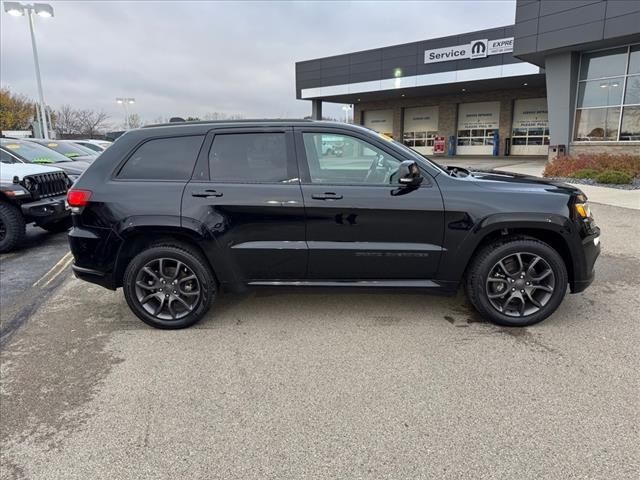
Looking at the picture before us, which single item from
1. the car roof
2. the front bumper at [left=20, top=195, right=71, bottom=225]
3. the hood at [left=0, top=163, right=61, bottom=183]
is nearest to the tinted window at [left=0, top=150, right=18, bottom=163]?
the hood at [left=0, top=163, right=61, bottom=183]

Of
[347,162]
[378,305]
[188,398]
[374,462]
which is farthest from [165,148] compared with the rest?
[374,462]

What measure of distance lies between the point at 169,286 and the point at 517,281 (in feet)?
9.96

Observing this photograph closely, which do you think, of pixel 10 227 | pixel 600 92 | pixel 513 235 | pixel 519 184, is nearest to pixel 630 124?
pixel 600 92

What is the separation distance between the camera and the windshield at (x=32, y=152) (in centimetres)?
984

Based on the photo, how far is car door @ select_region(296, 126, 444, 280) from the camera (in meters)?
3.77

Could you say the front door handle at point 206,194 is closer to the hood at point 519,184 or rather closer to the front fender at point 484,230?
the front fender at point 484,230

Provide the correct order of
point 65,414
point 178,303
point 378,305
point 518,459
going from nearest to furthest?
point 518,459 < point 65,414 < point 178,303 < point 378,305

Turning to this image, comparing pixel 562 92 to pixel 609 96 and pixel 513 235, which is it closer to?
pixel 609 96

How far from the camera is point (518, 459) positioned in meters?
2.35

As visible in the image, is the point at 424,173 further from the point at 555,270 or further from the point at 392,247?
the point at 555,270

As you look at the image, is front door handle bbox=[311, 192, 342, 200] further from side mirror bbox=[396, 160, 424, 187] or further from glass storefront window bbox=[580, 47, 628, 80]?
glass storefront window bbox=[580, 47, 628, 80]

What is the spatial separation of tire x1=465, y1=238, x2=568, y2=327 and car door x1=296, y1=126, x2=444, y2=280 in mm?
422

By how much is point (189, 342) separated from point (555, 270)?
3.15 meters

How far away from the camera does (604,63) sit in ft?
53.0
